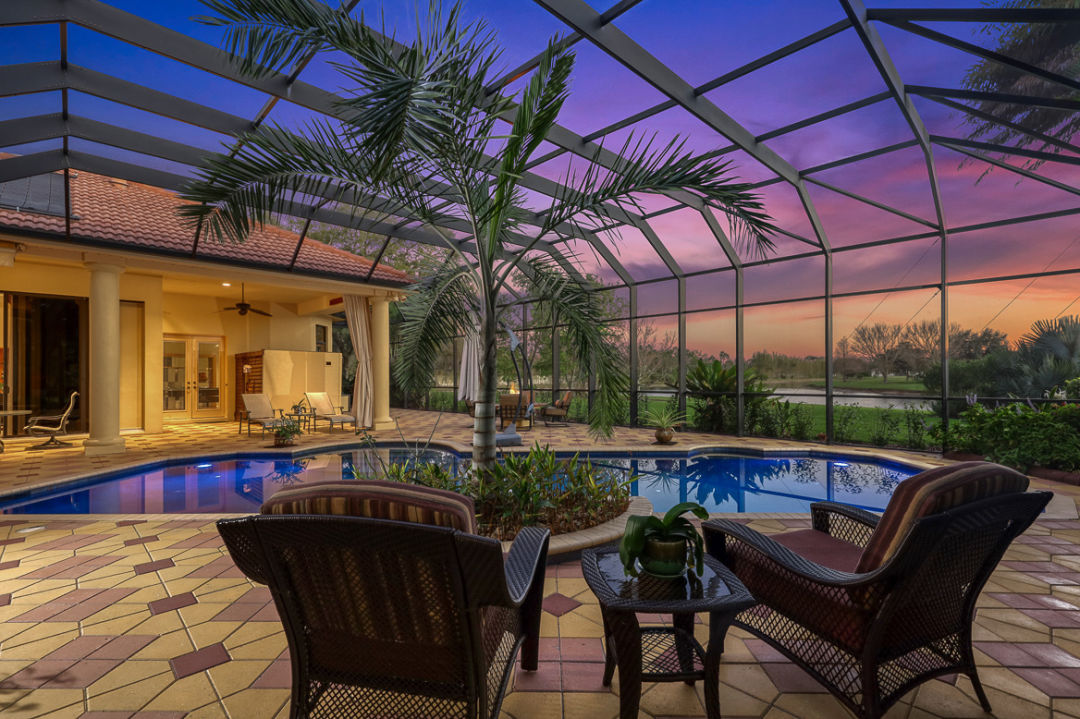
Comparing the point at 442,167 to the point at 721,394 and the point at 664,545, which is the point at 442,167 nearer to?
the point at 664,545

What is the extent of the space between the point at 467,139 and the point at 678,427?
854 centimetres

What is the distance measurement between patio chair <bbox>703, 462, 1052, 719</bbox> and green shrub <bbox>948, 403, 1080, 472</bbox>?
6.01 metres

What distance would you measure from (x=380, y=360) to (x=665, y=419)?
5986 mm

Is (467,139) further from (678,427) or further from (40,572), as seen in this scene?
(678,427)

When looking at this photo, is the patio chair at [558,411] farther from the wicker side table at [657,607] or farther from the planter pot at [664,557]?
the planter pot at [664,557]

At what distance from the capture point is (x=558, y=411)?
11227 millimetres

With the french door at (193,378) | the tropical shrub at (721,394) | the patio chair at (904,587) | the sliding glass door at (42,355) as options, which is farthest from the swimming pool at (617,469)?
the french door at (193,378)

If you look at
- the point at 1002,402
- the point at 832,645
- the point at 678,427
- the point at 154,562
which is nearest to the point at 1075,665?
the point at 832,645

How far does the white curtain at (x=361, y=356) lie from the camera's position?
10641mm

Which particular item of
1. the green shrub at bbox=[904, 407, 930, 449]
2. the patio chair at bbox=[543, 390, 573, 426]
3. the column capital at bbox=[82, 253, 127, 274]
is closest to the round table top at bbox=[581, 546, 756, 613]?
the green shrub at bbox=[904, 407, 930, 449]

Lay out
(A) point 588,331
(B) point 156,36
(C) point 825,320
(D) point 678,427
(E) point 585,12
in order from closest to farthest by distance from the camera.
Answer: (A) point 588,331, (B) point 156,36, (E) point 585,12, (C) point 825,320, (D) point 678,427

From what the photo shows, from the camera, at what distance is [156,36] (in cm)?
436

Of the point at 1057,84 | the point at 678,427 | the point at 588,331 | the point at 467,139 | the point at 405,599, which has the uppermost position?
the point at 1057,84

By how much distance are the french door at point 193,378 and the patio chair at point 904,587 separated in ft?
45.8
